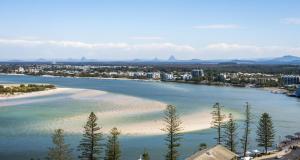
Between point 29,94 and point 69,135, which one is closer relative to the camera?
point 69,135

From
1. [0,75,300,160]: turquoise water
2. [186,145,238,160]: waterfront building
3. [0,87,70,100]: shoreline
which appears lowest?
[0,75,300,160]: turquoise water

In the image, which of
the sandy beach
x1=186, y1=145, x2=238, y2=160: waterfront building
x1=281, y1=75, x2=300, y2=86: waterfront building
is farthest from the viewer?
x1=281, y1=75, x2=300, y2=86: waterfront building

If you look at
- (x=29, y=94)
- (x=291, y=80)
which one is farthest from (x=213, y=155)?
(x=291, y=80)

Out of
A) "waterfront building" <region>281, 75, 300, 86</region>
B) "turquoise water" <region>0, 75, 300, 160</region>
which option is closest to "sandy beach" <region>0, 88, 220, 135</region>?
"turquoise water" <region>0, 75, 300, 160</region>

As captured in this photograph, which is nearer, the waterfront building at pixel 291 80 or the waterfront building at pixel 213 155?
the waterfront building at pixel 213 155

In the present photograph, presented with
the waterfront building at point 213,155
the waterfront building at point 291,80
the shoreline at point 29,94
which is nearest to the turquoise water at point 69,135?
the shoreline at point 29,94

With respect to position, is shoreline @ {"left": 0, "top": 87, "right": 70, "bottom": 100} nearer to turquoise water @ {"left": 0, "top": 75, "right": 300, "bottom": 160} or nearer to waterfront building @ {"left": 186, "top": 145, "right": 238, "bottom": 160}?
turquoise water @ {"left": 0, "top": 75, "right": 300, "bottom": 160}

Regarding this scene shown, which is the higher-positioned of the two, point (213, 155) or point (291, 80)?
point (213, 155)

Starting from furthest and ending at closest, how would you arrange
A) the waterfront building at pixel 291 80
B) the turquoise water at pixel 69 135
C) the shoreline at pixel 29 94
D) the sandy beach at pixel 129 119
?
the waterfront building at pixel 291 80 → the shoreline at pixel 29 94 → the sandy beach at pixel 129 119 → the turquoise water at pixel 69 135

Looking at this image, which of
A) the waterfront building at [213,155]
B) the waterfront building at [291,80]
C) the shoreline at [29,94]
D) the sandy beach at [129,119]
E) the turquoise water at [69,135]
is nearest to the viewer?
the waterfront building at [213,155]

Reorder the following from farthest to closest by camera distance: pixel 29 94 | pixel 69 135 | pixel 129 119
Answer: pixel 29 94 → pixel 129 119 → pixel 69 135

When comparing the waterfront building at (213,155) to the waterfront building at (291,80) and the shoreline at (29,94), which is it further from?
the waterfront building at (291,80)

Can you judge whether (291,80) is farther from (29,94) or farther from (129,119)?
(129,119)
